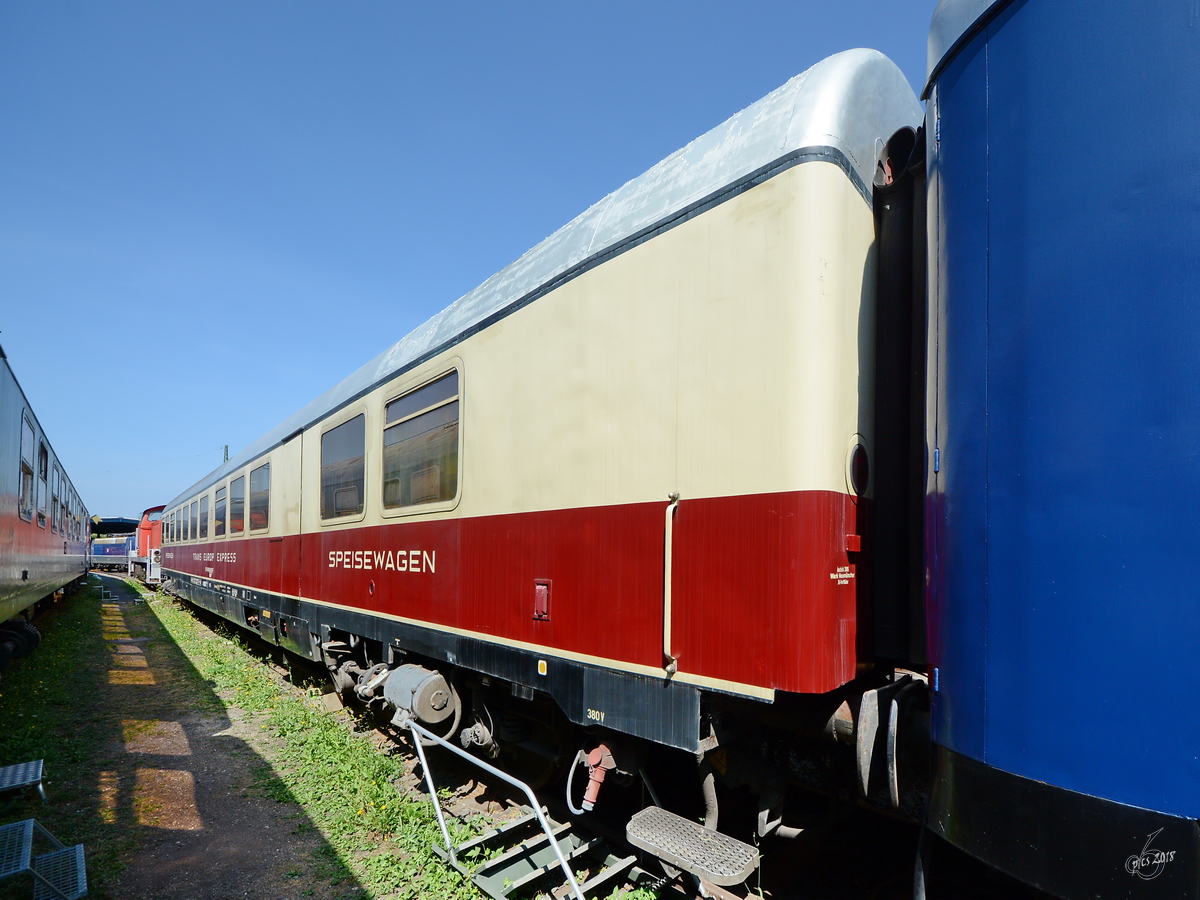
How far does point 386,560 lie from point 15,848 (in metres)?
2.61

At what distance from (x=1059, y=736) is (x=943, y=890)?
1.93 m

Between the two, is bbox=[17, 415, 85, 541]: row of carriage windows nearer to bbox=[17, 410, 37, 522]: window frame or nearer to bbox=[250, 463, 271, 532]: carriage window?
bbox=[17, 410, 37, 522]: window frame

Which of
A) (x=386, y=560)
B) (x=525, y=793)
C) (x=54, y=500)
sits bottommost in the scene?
(x=525, y=793)

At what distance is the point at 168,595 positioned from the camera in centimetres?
2448

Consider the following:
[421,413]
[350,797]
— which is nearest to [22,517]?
[350,797]

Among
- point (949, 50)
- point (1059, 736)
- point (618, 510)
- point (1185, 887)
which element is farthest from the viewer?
point (618, 510)

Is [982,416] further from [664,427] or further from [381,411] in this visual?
[381,411]

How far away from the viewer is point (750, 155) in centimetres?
299

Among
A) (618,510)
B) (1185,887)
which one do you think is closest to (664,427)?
(618,510)

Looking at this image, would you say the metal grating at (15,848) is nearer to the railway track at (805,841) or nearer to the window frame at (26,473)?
the railway track at (805,841)

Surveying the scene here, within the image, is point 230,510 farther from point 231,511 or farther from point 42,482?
point 42,482

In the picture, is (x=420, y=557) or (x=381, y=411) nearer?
(x=420, y=557)

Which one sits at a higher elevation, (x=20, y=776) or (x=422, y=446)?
(x=422, y=446)

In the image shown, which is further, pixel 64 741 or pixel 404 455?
pixel 64 741
